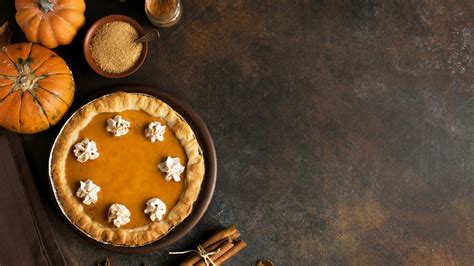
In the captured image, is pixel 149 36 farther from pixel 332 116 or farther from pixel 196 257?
pixel 196 257

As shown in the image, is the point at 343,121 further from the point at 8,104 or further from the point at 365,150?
the point at 8,104

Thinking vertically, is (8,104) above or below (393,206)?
above

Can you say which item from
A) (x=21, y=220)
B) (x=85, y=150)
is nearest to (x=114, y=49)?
(x=85, y=150)

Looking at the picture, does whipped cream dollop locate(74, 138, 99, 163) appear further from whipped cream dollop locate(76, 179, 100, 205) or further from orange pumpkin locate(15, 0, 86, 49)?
orange pumpkin locate(15, 0, 86, 49)

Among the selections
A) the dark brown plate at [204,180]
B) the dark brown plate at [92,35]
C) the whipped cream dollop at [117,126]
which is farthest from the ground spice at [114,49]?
the whipped cream dollop at [117,126]

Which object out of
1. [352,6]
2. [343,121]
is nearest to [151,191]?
[343,121]

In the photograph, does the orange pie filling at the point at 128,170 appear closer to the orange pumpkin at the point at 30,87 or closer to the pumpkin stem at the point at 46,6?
the orange pumpkin at the point at 30,87

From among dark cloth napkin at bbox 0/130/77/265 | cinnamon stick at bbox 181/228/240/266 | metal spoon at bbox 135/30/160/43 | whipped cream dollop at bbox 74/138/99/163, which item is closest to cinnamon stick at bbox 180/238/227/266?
cinnamon stick at bbox 181/228/240/266
